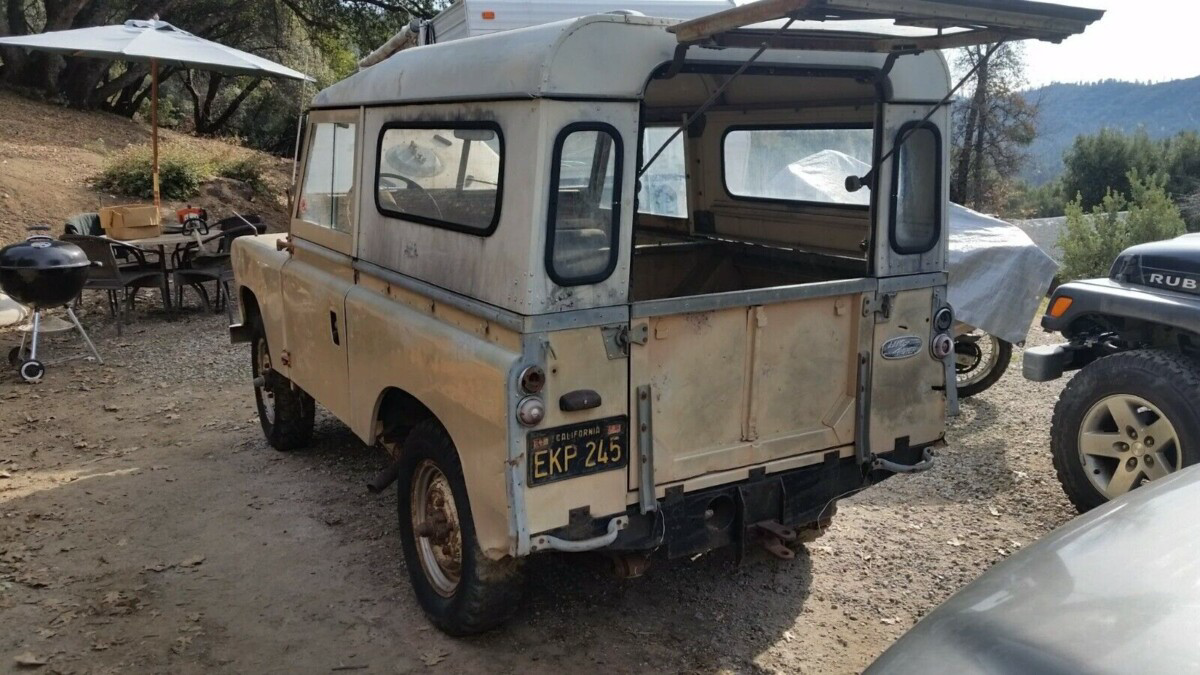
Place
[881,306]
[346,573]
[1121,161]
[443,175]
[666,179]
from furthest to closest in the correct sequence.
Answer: [1121,161] → [666,179] → [346,573] → [881,306] → [443,175]

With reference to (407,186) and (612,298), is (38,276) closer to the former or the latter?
(407,186)

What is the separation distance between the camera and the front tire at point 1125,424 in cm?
448

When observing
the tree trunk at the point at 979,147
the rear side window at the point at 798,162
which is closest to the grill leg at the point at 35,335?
the rear side window at the point at 798,162

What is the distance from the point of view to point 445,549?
13.0ft

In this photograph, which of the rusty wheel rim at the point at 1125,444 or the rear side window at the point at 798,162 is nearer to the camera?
the rear side window at the point at 798,162

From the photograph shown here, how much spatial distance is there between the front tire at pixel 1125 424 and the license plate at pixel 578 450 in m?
2.61

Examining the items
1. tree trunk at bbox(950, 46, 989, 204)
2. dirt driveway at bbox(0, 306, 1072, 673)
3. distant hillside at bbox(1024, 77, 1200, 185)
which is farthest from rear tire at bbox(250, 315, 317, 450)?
distant hillside at bbox(1024, 77, 1200, 185)

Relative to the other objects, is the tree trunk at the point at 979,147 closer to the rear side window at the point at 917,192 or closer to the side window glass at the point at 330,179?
the rear side window at the point at 917,192

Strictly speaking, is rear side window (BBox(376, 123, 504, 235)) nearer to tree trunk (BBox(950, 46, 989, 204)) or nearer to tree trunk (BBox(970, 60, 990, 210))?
tree trunk (BBox(950, 46, 989, 204))

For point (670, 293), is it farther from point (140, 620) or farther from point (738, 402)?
point (140, 620)

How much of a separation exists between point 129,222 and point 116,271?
114cm

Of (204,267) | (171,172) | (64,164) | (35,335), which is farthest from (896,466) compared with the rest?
(64,164)

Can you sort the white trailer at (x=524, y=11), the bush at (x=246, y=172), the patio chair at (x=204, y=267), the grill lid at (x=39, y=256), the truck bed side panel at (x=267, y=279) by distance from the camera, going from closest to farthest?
the white trailer at (x=524, y=11), the truck bed side panel at (x=267, y=279), the grill lid at (x=39, y=256), the patio chair at (x=204, y=267), the bush at (x=246, y=172)

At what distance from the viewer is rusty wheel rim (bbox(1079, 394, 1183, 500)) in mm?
4562
